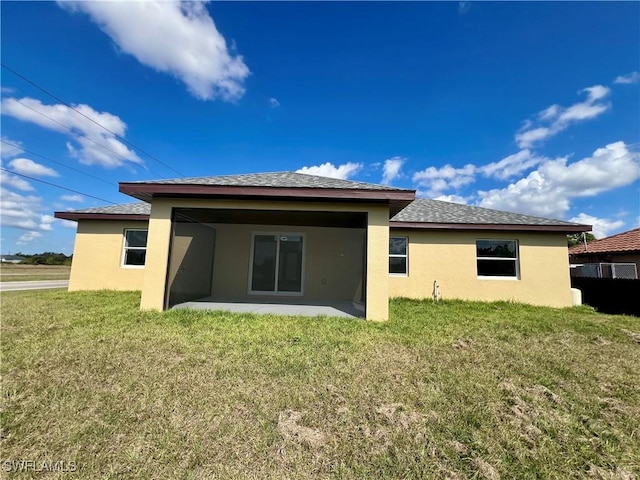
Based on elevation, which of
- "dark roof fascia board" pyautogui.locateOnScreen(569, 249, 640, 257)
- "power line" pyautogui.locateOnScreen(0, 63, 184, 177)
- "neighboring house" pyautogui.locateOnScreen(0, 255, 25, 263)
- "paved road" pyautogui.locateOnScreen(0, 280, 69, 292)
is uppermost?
"power line" pyautogui.locateOnScreen(0, 63, 184, 177)

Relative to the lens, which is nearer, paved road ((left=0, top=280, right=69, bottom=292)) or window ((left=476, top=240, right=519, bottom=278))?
window ((left=476, top=240, right=519, bottom=278))

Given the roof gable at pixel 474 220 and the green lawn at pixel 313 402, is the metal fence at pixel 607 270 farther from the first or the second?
the green lawn at pixel 313 402

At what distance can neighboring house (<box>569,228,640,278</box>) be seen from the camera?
40.6 ft

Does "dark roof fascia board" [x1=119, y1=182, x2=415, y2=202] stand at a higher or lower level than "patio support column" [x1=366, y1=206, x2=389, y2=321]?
higher

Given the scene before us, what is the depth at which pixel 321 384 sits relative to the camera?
369 cm

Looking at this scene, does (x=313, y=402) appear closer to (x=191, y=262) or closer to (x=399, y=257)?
(x=191, y=262)

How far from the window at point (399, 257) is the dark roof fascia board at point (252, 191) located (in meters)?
4.47

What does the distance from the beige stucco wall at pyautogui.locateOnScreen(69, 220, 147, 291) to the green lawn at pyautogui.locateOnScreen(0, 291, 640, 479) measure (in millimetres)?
5522

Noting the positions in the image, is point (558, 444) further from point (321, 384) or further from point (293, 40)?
point (293, 40)

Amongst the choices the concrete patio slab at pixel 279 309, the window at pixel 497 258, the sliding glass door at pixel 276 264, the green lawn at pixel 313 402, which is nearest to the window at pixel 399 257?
the window at pixel 497 258

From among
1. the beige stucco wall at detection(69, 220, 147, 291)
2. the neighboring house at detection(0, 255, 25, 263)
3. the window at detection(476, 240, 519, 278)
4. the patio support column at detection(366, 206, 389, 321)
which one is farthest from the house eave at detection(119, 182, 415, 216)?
the neighboring house at detection(0, 255, 25, 263)

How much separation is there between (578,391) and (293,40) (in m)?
12.3

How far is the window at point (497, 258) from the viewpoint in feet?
35.1

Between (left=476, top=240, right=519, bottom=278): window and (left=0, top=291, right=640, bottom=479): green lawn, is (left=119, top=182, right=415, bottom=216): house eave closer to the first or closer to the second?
(left=0, top=291, right=640, bottom=479): green lawn
